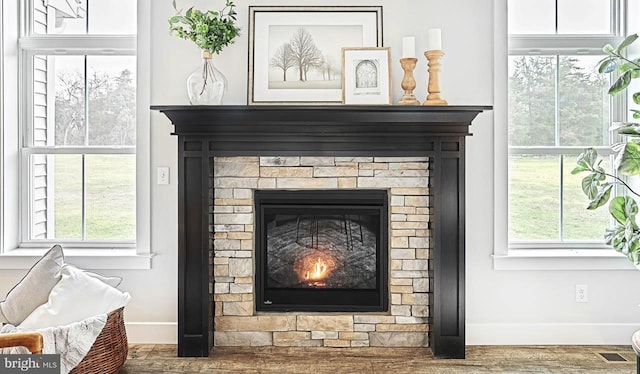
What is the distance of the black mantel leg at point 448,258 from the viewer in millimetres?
3234

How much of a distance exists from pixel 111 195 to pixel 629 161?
2870mm

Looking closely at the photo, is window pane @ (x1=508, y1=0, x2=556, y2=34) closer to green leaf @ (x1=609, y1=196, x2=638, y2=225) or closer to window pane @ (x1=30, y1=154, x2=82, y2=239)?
green leaf @ (x1=609, y1=196, x2=638, y2=225)

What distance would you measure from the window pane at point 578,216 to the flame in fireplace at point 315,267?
149cm

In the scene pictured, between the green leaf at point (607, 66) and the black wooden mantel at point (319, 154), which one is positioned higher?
the green leaf at point (607, 66)

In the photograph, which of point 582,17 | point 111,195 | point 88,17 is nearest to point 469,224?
point 582,17

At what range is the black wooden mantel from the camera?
319cm

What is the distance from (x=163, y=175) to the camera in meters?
3.51

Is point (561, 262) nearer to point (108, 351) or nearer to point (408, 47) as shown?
point (408, 47)

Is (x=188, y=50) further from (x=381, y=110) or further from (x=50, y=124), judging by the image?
(x=381, y=110)

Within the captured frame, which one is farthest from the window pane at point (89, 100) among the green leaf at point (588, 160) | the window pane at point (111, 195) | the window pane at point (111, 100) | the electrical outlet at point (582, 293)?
the electrical outlet at point (582, 293)

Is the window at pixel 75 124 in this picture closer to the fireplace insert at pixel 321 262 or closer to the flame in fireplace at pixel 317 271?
the fireplace insert at pixel 321 262

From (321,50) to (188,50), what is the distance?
2.61ft

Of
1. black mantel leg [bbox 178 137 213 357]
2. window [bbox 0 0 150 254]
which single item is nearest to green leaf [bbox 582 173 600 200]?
black mantel leg [bbox 178 137 213 357]

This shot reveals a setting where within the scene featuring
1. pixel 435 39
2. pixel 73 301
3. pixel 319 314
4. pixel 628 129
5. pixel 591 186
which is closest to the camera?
pixel 628 129
